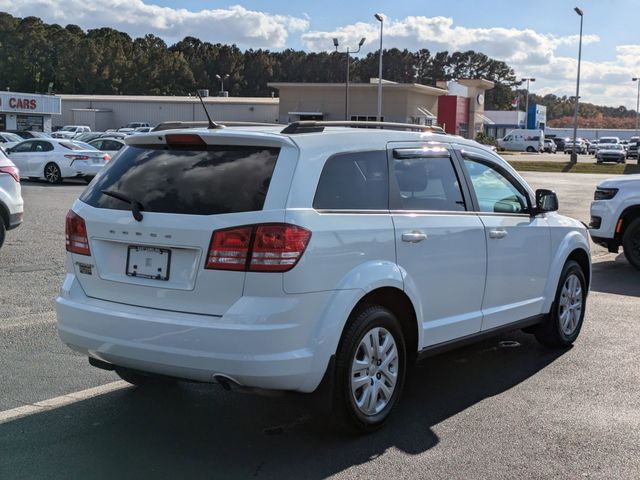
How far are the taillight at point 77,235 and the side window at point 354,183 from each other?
57.5 inches

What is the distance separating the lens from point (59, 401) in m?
4.94

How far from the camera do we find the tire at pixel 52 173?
23.6 metres

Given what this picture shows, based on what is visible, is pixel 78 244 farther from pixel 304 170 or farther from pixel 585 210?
pixel 585 210

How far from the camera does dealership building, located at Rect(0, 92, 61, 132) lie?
2005 inches

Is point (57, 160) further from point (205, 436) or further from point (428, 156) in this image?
point (205, 436)

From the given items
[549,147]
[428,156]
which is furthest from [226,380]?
[549,147]

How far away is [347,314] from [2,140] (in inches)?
1256

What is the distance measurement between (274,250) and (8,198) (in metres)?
7.53

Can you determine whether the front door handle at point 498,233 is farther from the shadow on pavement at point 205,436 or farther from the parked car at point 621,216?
the parked car at point 621,216

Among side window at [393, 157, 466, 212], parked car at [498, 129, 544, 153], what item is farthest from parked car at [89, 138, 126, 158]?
parked car at [498, 129, 544, 153]

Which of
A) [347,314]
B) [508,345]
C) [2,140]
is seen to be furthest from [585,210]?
[2,140]

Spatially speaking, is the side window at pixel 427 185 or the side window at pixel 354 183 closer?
the side window at pixel 354 183

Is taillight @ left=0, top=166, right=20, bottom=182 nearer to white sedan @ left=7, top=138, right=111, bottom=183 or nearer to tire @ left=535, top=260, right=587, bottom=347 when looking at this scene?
tire @ left=535, top=260, right=587, bottom=347

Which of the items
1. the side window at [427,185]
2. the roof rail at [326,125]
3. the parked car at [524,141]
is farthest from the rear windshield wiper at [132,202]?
the parked car at [524,141]
